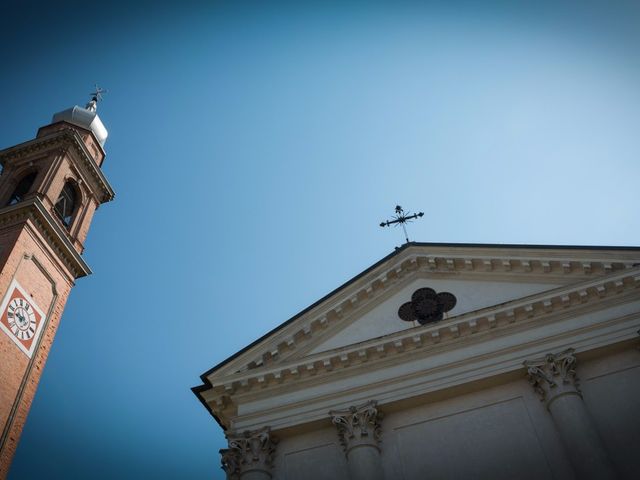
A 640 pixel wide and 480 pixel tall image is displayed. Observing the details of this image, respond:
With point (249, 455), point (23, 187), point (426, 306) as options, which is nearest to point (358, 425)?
point (249, 455)

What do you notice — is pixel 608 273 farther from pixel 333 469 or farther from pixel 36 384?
pixel 36 384

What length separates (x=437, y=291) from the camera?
16.1m

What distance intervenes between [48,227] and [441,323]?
1613 centimetres

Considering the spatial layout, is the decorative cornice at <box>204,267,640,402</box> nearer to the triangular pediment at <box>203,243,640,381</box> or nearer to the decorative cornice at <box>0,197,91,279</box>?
the triangular pediment at <box>203,243,640,381</box>

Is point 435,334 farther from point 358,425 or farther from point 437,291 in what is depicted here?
point 358,425

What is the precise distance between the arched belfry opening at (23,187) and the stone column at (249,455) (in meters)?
16.9

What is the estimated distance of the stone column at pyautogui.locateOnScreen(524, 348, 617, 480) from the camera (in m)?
11.6

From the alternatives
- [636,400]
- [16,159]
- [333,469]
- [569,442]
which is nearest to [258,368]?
[333,469]

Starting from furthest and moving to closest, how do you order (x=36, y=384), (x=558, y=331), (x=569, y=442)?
(x=36, y=384)
(x=558, y=331)
(x=569, y=442)

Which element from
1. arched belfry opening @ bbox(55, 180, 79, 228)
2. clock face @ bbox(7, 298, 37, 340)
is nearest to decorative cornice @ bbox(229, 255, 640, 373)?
clock face @ bbox(7, 298, 37, 340)

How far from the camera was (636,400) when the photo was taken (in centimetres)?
1272

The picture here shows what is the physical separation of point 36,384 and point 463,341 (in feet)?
48.2

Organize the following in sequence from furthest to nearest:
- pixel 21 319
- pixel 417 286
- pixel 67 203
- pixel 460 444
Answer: pixel 67 203, pixel 21 319, pixel 417 286, pixel 460 444

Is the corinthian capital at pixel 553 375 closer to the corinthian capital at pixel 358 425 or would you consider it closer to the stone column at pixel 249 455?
the corinthian capital at pixel 358 425
